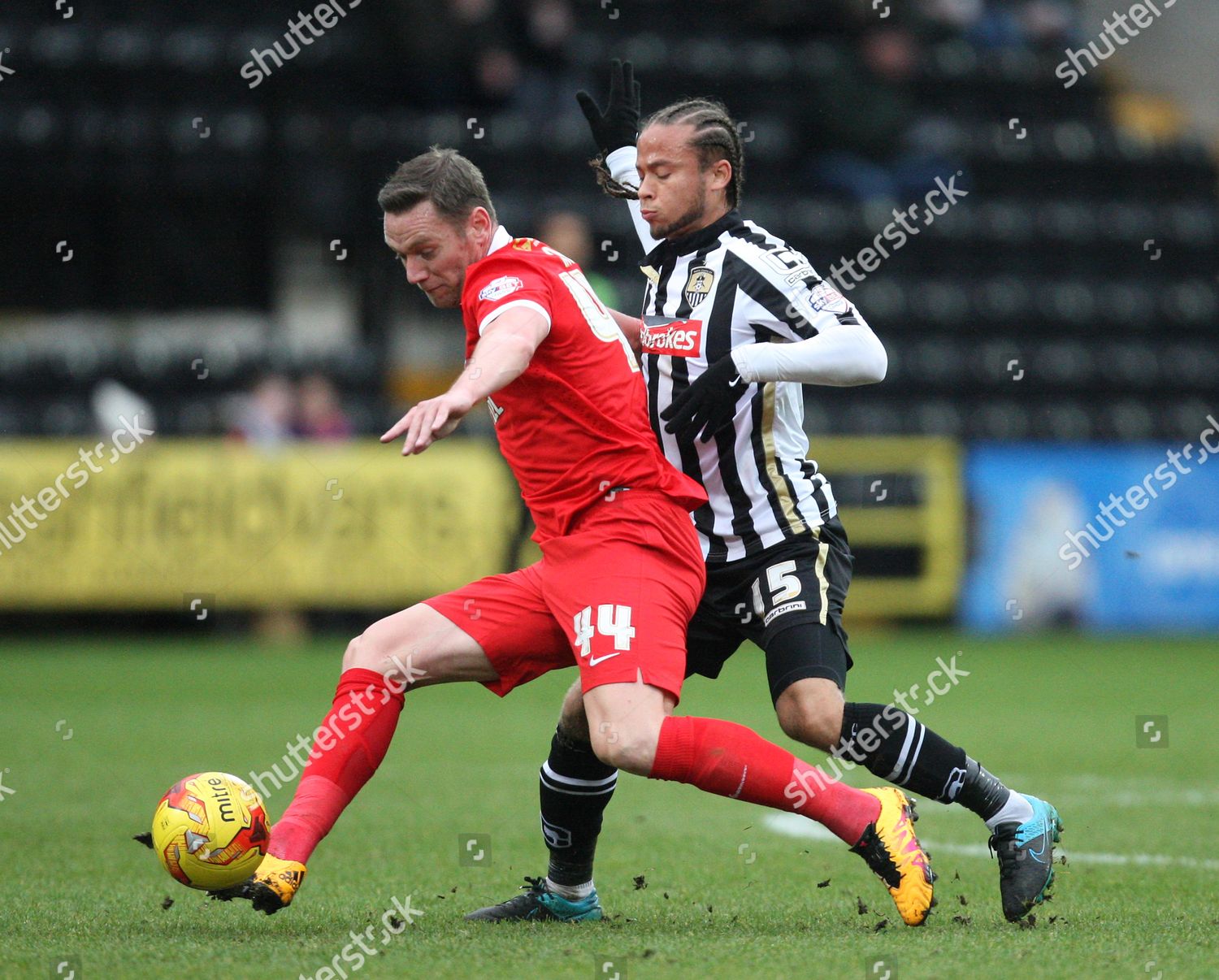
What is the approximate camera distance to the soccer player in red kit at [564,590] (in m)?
4.03

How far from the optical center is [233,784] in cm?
413

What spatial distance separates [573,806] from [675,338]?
4.16 feet

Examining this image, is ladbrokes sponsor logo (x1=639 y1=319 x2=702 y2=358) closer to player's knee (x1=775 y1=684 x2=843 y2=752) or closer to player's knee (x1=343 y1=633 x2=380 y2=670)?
player's knee (x1=775 y1=684 x2=843 y2=752)

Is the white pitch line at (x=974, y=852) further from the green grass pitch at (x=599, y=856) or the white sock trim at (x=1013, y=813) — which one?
the white sock trim at (x=1013, y=813)

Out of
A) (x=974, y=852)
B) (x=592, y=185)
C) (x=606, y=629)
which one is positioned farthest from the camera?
(x=592, y=185)

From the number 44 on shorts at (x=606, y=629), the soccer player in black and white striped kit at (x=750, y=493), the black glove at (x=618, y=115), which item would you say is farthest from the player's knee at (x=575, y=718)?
the black glove at (x=618, y=115)

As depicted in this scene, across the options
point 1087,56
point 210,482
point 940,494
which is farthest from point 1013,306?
point 210,482

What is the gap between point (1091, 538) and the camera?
13.1 m

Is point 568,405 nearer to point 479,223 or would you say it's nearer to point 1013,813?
point 479,223

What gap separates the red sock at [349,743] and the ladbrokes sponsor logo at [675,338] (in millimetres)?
1156

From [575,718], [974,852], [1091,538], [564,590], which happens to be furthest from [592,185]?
[564,590]

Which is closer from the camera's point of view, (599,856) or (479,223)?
(479,223)

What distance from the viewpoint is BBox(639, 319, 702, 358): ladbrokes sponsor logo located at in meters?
4.55

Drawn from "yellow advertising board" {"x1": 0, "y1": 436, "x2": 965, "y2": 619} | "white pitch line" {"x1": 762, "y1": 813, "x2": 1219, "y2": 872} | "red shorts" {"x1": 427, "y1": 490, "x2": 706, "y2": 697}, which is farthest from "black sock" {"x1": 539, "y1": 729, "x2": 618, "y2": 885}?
"yellow advertising board" {"x1": 0, "y1": 436, "x2": 965, "y2": 619}
